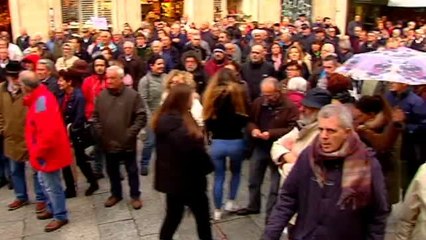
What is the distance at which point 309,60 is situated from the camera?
8648mm

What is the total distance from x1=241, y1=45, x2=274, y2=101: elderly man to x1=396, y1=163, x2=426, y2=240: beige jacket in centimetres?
434

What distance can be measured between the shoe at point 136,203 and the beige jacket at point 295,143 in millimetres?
2235

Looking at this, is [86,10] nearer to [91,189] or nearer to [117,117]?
[91,189]

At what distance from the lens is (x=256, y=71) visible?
745 centimetres

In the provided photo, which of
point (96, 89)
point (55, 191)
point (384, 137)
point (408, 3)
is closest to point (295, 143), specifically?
point (384, 137)

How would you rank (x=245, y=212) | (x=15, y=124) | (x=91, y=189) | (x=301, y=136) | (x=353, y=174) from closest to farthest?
(x=353, y=174)
(x=301, y=136)
(x=245, y=212)
(x=15, y=124)
(x=91, y=189)

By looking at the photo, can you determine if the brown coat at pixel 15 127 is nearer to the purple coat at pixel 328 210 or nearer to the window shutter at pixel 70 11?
the purple coat at pixel 328 210

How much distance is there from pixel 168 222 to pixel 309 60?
502 cm

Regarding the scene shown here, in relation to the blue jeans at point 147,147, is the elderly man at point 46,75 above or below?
above

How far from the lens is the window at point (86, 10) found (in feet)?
58.6

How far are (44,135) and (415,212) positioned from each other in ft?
11.1

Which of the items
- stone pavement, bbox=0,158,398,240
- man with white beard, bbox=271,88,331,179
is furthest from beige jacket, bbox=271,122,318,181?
stone pavement, bbox=0,158,398,240

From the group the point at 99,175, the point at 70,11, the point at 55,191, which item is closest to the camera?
the point at 55,191

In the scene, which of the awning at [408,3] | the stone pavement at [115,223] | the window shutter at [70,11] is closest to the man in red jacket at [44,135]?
the stone pavement at [115,223]
